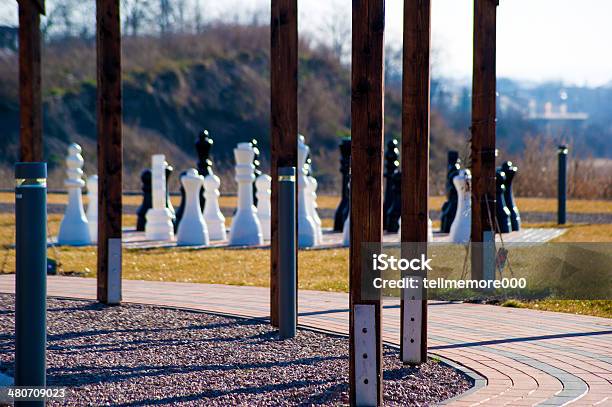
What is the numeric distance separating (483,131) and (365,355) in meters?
4.78

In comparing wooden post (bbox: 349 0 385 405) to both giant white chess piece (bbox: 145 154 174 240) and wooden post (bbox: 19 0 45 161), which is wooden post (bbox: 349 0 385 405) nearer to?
wooden post (bbox: 19 0 45 161)

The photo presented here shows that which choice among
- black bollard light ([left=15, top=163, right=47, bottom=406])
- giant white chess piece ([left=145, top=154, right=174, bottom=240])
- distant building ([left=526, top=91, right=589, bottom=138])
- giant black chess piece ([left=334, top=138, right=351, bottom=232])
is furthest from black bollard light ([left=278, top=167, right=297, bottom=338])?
distant building ([left=526, top=91, right=589, bottom=138])

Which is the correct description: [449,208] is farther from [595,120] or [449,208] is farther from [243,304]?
[595,120]

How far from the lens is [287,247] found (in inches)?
272

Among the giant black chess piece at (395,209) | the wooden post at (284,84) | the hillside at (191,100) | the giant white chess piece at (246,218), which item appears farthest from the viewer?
the hillside at (191,100)

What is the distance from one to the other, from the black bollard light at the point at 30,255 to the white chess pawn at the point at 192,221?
33.6ft

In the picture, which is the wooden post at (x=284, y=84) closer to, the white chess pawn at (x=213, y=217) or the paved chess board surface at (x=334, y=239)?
the paved chess board surface at (x=334, y=239)

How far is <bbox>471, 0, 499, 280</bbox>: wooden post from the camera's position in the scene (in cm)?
924

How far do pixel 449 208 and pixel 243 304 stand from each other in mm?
8767

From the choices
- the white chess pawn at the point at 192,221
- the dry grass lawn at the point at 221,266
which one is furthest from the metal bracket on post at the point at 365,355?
the white chess pawn at the point at 192,221

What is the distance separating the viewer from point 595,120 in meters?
72.7

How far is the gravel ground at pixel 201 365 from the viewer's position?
519 centimetres

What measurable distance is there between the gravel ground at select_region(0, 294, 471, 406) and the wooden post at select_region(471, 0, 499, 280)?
2.71m

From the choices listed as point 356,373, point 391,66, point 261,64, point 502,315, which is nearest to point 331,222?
point 502,315
